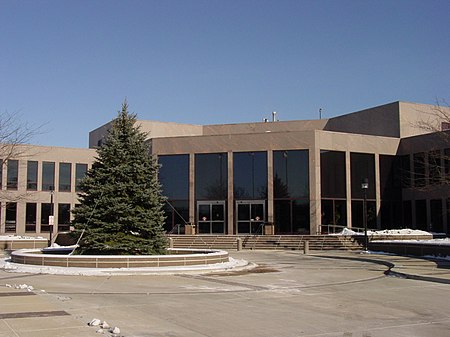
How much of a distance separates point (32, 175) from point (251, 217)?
20.7 metres

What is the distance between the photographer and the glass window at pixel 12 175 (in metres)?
47.7

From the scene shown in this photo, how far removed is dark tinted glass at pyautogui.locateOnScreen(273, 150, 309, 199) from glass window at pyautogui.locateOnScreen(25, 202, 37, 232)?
2175 cm

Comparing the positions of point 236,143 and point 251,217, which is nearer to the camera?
point 251,217

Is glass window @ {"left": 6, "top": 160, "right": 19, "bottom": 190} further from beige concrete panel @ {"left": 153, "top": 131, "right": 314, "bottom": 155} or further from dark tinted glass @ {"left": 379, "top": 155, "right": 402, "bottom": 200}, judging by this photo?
dark tinted glass @ {"left": 379, "top": 155, "right": 402, "bottom": 200}

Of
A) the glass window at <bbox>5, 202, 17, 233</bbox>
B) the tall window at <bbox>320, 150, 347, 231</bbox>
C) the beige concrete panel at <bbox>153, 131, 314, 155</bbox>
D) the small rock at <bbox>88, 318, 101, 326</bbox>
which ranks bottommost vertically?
the small rock at <bbox>88, 318, 101, 326</bbox>

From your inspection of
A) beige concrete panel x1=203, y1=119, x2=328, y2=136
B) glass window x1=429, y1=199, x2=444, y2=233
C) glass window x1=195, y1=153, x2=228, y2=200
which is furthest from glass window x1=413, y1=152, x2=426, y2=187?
beige concrete panel x1=203, y1=119, x2=328, y2=136

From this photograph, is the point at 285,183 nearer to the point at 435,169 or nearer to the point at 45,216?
the point at 435,169

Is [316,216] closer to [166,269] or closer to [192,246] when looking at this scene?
[192,246]

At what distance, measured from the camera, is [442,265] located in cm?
2284

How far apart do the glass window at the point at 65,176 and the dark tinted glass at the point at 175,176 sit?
35.2 feet

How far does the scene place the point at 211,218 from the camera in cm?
4356

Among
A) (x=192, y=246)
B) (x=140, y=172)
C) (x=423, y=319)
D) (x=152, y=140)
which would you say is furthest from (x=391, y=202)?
(x=423, y=319)

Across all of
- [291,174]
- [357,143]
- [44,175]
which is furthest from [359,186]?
[44,175]

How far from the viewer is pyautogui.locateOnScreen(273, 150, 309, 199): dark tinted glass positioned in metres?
42.1
